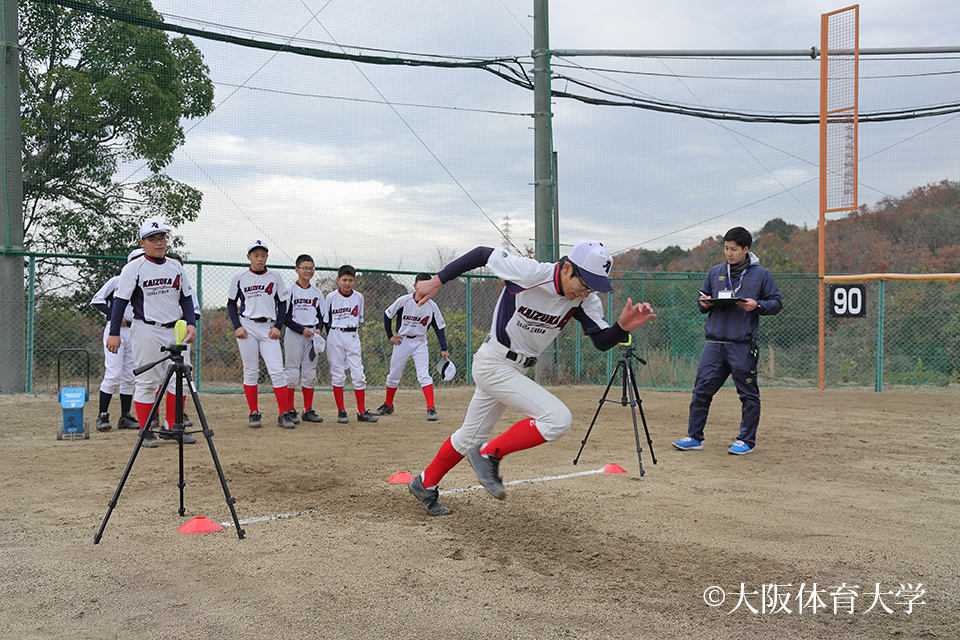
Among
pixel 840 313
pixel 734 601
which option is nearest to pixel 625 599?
pixel 734 601

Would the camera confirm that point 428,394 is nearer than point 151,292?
No

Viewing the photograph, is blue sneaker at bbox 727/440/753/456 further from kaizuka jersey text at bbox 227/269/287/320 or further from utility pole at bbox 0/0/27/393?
utility pole at bbox 0/0/27/393

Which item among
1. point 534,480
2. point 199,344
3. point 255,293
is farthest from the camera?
point 199,344

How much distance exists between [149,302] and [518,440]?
4482 mm

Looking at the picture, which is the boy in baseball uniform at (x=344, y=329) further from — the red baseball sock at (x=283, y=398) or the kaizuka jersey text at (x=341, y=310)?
the red baseball sock at (x=283, y=398)

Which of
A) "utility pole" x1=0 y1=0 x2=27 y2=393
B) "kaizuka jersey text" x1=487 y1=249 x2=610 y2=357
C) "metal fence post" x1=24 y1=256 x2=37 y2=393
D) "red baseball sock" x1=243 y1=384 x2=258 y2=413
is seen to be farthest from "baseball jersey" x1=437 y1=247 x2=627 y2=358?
"utility pole" x1=0 y1=0 x2=27 y2=393

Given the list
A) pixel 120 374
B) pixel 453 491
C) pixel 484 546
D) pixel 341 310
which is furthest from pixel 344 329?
pixel 484 546

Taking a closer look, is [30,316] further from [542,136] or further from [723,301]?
[723,301]

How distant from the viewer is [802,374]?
1448cm

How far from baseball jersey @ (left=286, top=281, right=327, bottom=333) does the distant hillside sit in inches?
581

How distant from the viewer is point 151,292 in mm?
7066

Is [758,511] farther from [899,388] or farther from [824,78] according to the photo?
[824,78]

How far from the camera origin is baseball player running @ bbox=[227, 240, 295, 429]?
886 centimetres

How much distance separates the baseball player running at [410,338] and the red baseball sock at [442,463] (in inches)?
192
